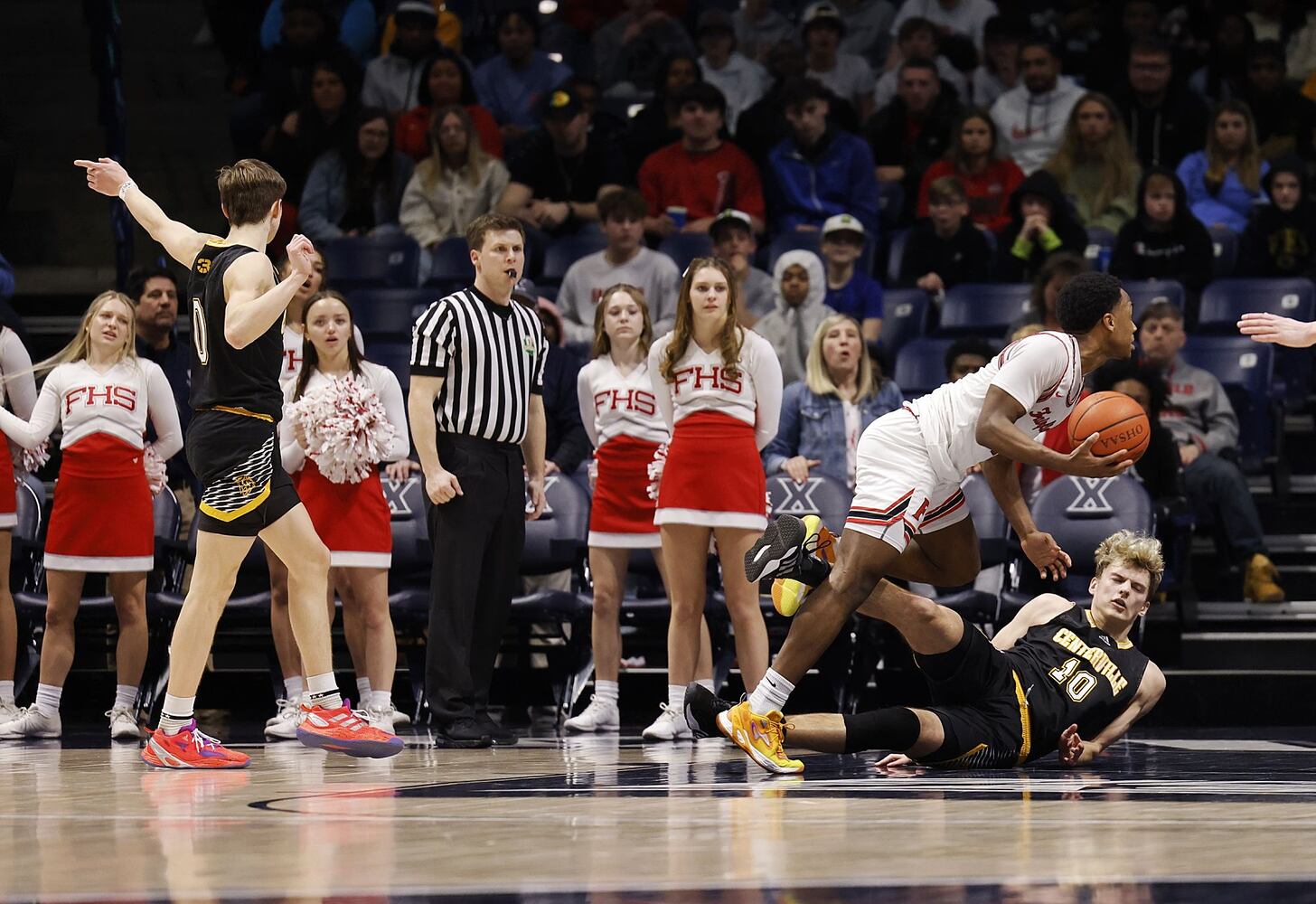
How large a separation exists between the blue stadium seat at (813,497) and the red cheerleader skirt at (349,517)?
5.87 ft

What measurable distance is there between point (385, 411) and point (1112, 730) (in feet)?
10.8

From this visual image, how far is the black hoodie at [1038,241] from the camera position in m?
10.1

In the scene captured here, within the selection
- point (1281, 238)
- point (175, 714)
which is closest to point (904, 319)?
point (1281, 238)

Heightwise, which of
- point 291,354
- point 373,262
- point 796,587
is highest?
point 373,262

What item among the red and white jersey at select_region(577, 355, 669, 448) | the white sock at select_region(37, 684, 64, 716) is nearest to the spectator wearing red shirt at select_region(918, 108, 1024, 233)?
the red and white jersey at select_region(577, 355, 669, 448)

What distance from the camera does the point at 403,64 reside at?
39.5ft

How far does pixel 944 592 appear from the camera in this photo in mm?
7984

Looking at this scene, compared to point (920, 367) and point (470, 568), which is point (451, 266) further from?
point (470, 568)

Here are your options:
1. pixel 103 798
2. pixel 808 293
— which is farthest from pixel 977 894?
pixel 808 293

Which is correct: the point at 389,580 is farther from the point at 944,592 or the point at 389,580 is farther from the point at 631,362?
the point at 944,592

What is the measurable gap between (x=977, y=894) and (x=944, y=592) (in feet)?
16.3

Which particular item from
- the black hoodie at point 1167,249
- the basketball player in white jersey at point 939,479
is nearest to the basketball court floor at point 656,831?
the basketball player in white jersey at point 939,479

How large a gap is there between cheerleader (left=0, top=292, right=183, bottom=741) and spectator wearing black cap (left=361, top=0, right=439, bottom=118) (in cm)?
480

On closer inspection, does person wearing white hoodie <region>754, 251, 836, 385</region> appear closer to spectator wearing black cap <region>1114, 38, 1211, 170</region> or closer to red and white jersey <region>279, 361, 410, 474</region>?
red and white jersey <region>279, 361, 410, 474</region>
